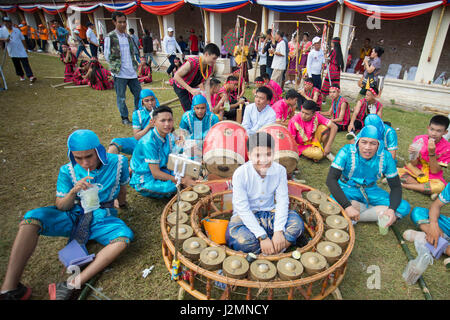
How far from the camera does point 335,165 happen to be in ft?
9.78

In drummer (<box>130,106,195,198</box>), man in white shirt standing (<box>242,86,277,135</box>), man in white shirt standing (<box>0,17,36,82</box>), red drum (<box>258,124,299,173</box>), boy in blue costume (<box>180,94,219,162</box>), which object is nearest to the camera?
drummer (<box>130,106,195,198</box>)

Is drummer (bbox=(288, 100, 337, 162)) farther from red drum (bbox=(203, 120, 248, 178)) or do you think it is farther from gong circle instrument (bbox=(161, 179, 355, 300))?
gong circle instrument (bbox=(161, 179, 355, 300))

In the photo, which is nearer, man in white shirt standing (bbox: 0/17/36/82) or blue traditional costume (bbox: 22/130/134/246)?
blue traditional costume (bbox: 22/130/134/246)

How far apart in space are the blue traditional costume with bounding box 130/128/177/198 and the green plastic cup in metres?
2.41

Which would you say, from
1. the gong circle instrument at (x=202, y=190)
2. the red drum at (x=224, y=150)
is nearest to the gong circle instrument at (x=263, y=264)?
the gong circle instrument at (x=202, y=190)

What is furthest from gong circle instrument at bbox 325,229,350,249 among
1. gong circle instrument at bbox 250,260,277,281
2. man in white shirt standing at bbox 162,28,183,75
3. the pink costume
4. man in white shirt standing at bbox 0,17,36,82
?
man in white shirt standing at bbox 0,17,36,82

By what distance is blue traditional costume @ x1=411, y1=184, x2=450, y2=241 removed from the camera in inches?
103

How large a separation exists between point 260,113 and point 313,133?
1.07 metres

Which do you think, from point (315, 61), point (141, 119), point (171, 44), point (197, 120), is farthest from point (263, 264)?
point (171, 44)

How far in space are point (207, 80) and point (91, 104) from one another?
13.6 feet

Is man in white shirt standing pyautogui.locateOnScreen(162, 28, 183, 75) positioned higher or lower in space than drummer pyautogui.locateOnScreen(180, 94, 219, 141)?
higher

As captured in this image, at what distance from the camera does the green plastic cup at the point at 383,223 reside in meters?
2.80

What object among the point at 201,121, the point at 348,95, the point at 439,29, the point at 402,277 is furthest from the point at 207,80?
the point at 439,29
